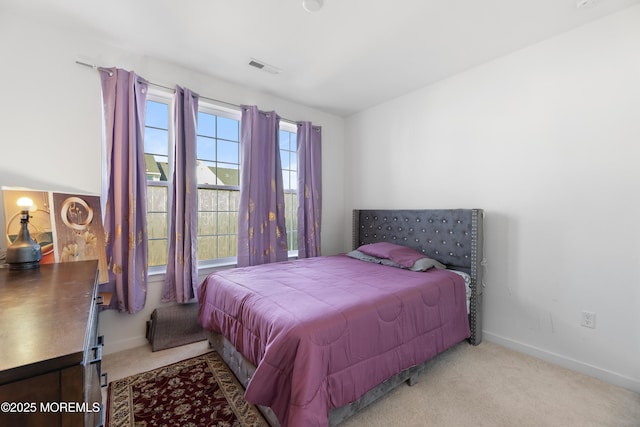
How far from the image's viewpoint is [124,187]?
92.0 inches

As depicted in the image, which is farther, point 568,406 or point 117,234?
point 117,234

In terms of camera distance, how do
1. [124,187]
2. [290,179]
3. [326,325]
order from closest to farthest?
[326,325]
[124,187]
[290,179]

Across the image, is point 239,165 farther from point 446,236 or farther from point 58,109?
point 446,236

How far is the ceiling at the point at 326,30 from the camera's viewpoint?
1.88m

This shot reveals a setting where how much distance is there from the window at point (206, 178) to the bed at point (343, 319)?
2.68 ft

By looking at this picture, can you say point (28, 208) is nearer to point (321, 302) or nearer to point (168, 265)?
point (168, 265)

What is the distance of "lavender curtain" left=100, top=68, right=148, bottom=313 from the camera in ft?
7.52

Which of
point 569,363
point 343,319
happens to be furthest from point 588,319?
point 343,319

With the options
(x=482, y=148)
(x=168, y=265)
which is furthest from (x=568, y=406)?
(x=168, y=265)

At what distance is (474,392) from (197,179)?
9.87 feet

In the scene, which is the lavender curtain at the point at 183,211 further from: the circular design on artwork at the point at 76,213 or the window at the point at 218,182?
the circular design on artwork at the point at 76,213

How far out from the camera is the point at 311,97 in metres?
3.38

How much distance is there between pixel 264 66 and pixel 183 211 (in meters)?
1.64

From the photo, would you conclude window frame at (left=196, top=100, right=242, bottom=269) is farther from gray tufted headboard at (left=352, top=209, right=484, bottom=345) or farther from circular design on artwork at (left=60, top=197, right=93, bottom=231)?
gray tufted headboard at (left=352, top=209, right=484, bottom=345)
